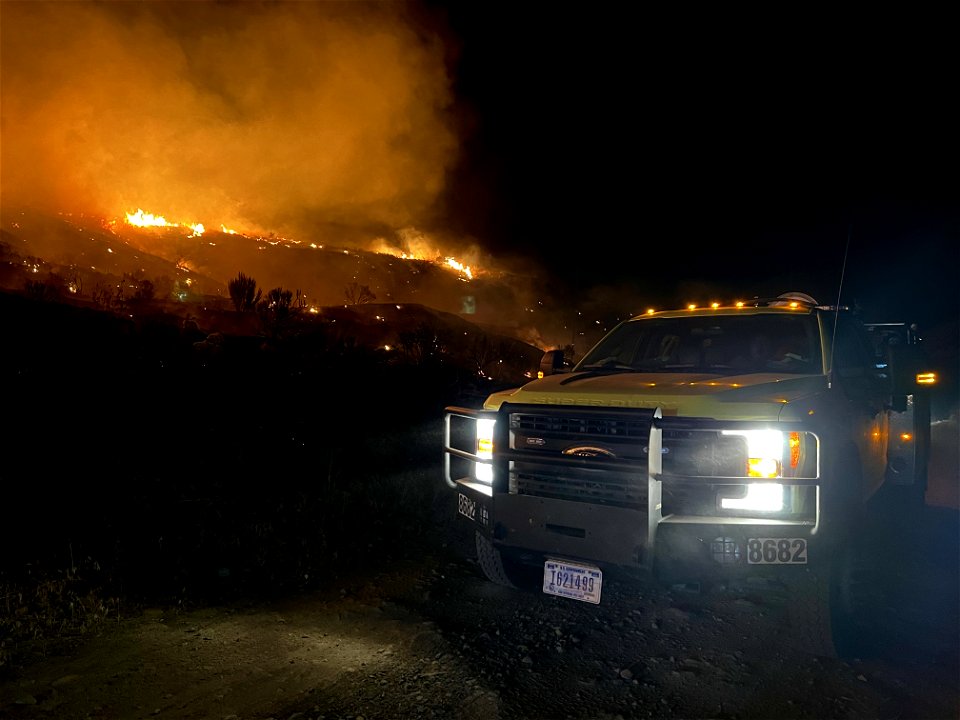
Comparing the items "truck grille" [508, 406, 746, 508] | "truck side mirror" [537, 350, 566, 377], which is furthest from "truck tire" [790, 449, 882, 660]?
"truck side mirror" [537, 350, 566, 377]

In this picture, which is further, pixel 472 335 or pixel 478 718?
pixel 472 335

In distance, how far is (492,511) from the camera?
173 inches

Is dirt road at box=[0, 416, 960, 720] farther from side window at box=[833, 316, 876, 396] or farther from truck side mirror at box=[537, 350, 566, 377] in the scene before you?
truck side mirror at box=[537, 350, 566, 377]

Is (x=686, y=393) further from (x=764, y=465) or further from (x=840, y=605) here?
(x=840, y=605)

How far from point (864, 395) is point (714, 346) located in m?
1.19

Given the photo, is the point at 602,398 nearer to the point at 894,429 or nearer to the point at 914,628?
the point at 914,628

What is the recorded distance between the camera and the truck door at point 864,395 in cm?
460

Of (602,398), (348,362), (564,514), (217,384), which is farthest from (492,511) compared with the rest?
(348,362)

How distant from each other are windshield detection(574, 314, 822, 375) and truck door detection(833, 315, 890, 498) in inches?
10.1

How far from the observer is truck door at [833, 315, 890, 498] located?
4.60 meters

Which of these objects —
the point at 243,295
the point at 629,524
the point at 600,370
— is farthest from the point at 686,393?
the point at 243,295

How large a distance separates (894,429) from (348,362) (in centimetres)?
1740

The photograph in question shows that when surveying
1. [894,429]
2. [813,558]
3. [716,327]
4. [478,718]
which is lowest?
[478,718]

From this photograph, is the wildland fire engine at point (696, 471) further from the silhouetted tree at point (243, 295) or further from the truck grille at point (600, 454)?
the silhouetted tree at point (243, 295)
